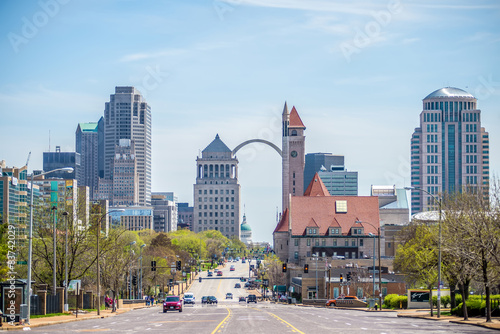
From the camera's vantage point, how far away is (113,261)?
84.4 m

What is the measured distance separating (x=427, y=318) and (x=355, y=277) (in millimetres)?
55830

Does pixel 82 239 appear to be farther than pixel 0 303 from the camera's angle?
Yes

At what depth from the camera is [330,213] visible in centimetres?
15925

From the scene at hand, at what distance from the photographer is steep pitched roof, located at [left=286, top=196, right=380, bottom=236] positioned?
157m

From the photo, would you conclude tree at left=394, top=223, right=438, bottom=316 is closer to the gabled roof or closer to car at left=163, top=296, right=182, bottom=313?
car at left=163, top=296, right=182, bottom=313

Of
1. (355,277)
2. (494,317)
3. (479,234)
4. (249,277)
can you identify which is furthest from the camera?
(249,277)

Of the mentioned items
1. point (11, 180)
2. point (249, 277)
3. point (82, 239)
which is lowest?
point (249, 277)

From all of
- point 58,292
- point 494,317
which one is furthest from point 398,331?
point 58,292

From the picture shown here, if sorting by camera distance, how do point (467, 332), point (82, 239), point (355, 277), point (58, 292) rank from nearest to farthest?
point (467, 332) < point (58, 292) < point (82, 239) < point (355, 277)

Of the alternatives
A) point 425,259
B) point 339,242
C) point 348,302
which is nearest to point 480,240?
point 425,259

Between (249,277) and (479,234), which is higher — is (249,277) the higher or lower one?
the lower one

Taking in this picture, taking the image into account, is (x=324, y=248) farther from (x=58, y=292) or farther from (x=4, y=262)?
(x=58, y=292)

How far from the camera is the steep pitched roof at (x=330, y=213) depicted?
157 meters

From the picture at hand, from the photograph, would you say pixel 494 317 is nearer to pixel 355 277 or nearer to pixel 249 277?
pixel 355 277
